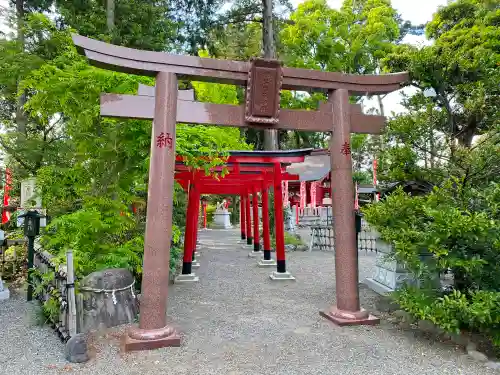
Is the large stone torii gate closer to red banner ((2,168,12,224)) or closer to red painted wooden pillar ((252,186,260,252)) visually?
red painted wooden pillar ((252,186,260,252))

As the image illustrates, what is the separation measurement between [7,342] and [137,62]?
12.1 ft

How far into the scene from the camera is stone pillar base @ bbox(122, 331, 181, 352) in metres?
4.07

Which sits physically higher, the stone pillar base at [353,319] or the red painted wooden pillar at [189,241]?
the red painted wooden pillar at [189,241]

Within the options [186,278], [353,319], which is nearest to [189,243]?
[186,278]

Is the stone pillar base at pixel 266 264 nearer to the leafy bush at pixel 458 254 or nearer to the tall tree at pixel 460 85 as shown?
the leafy bush at pixel 458 254

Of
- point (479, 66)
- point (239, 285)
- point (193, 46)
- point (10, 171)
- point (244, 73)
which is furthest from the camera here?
point (193, 46)

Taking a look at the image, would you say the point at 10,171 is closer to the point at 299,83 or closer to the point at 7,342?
the point at 7,342

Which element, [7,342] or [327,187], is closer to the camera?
[7,342]

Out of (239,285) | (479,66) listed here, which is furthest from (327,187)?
(479,66)

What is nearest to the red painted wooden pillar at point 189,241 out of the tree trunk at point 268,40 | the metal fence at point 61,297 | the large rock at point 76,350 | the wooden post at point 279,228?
the wooden post at point 279,228

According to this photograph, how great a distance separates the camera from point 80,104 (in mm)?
5906

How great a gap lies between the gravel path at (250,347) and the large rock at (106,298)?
0.70 feet

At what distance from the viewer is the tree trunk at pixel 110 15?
11973 mm

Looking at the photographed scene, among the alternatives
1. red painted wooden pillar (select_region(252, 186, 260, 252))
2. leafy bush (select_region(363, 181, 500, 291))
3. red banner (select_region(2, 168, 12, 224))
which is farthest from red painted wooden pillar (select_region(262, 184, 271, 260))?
red banner (select_region(2, 168, 12, 224))
